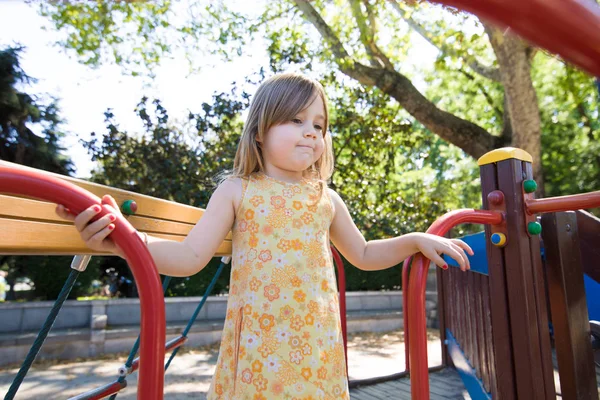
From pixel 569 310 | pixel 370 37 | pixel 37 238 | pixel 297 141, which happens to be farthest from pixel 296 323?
pixel 370 37

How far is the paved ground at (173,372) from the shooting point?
388cm

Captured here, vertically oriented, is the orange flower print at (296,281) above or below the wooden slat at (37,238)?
below

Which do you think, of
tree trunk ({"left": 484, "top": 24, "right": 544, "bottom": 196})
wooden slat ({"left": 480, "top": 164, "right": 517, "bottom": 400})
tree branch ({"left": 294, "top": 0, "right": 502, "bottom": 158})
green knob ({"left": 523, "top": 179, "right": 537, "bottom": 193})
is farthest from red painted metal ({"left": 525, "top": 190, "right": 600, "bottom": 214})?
tree branch ({"left": 294, "top": 0, "right": 502, "bottom": 158})

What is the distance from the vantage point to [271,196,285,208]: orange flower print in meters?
1.44

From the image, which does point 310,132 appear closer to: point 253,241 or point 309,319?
point 253,241

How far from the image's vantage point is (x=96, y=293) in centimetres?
960

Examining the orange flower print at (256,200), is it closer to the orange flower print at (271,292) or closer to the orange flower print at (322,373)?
the orange flower print at (271,292)

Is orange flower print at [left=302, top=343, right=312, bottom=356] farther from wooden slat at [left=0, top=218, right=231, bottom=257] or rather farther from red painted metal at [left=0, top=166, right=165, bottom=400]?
wooden slat at [left=0, top=218, right=231, bottom=257]

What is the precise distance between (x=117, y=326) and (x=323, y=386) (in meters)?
5.19

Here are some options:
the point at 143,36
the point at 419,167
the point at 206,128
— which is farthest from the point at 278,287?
the point at 419,167

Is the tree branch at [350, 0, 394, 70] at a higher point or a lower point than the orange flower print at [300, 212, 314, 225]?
higher

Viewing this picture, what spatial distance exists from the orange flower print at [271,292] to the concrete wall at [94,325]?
4.46 meters

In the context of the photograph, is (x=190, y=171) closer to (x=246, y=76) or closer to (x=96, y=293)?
(x=246, y=76)

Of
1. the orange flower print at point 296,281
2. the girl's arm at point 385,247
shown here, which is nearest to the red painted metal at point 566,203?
the girl's arm at point 385,247
